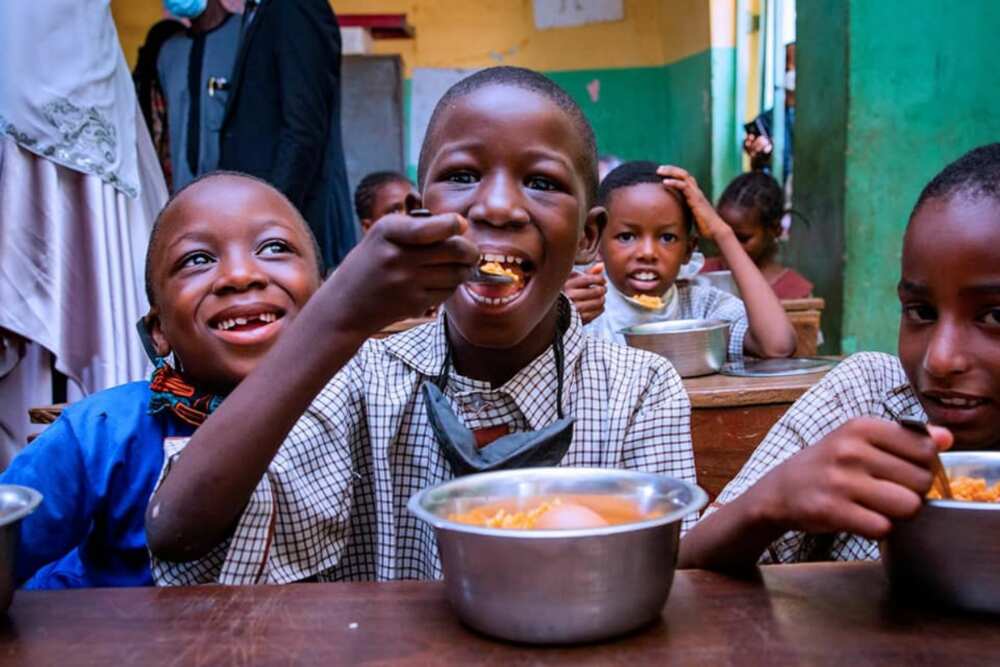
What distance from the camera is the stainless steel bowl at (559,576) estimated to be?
0.70 metres

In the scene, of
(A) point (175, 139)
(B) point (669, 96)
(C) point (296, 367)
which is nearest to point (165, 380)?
(C) point (296, 367)

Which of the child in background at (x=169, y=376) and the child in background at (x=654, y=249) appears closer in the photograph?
the child in background at (x=169, y=376)

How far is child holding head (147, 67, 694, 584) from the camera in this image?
1236 millimetres

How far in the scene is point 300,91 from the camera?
10.8ft

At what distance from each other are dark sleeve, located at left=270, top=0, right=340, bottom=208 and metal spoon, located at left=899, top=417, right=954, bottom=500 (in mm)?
2720

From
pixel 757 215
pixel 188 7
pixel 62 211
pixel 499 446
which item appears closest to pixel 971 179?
pixel 499 446

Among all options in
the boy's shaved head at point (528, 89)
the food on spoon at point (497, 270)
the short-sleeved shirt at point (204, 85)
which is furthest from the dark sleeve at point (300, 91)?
the food on spoon at point (497, 270)

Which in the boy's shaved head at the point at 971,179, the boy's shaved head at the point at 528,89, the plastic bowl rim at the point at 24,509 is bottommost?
the plastic bowl rim at the point at 24,509

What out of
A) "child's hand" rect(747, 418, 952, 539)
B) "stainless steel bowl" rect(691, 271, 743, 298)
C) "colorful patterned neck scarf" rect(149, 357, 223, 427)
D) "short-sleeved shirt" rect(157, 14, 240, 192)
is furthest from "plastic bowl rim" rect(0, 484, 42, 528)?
"stainless steel bowl" rect(691, 271, 743, 298)

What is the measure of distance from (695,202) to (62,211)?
2017 millimetres

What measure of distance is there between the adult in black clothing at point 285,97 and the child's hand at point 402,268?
7.78ft

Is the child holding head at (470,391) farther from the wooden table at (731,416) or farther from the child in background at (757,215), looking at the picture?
the child in background at (757,215)

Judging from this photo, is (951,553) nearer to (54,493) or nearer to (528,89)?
(528,89)

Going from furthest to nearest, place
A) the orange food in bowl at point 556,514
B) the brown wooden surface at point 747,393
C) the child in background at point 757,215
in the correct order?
the child in background at point 757,215 → the brown wooden surface at point 747,393 → the orange food in bowl at point 556,514
